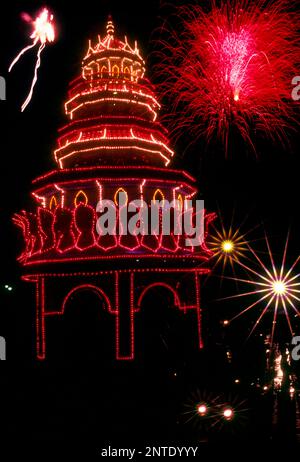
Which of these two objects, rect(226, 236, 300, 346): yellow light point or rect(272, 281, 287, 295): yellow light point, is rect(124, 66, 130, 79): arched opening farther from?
rect(272, 281, 287, 295): yellow light point

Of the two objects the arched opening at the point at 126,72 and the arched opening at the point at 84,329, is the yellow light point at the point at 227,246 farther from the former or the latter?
the arched opening at the point at 126,72

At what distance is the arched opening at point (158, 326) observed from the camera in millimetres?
18766

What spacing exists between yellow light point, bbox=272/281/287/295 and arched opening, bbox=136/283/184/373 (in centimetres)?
540

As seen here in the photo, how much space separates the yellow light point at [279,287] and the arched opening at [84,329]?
7.99m

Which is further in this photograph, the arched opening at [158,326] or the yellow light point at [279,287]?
Result: the yellow light point at [279,287]

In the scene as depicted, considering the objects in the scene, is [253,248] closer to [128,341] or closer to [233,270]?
[233,270]

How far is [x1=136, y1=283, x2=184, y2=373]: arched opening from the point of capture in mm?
18766

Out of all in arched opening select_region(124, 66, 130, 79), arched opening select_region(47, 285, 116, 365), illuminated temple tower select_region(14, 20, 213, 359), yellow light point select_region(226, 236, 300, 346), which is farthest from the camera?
arched opening select_region(124, 66, 130, 79)

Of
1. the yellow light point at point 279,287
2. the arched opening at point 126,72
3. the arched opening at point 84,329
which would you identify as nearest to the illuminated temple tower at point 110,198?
the arched opening at point 126,72

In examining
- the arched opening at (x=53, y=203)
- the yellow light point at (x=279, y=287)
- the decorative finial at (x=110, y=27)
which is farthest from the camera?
the decorative finial at (x=110, y=27)

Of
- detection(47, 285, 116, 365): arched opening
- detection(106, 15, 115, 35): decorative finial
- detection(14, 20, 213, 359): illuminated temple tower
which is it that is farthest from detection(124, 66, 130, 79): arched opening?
detection(47, 285, 116, 365): arched opening

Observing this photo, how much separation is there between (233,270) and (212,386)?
40.3 ft

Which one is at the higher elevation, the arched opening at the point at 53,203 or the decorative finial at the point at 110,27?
the decorative finial at the point at 110,27

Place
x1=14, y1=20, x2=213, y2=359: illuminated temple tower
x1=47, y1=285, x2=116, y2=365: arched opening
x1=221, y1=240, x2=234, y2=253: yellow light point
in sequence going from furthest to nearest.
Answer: x1=221, y1=240, x2=234, y2=253: yellow light point < x1=47, y1=285, x2=116, y2=365: arched opening < x1=14, y1=20, x2=213, y2=359: illuminated temple tower
